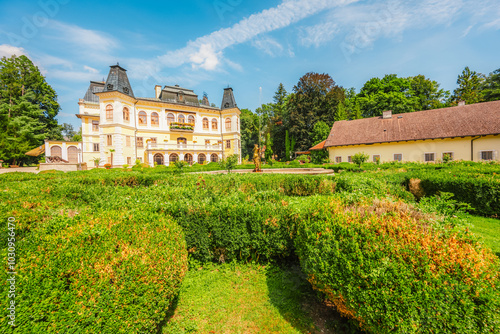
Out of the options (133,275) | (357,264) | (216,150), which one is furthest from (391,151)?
(133,275)

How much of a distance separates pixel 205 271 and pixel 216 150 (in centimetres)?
3173

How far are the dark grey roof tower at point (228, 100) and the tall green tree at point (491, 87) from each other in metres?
41.8

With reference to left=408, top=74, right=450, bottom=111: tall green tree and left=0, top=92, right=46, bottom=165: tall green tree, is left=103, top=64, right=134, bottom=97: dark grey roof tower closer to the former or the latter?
left=0, top=92, right=46, bottom=165: tall green tree

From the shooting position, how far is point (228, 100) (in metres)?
36.3

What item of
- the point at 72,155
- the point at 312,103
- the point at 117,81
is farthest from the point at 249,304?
Answer: the point at 72,155

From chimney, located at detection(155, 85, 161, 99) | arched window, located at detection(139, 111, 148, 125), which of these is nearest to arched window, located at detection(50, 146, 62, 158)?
arched window, located at detection(139, 111, 148, 125)

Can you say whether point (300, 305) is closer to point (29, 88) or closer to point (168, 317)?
point (168, 317)

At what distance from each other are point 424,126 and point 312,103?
53.0ft

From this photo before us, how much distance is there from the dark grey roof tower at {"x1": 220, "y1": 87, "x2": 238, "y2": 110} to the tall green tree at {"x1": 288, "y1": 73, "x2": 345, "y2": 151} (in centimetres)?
1072

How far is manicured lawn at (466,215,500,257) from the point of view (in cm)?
477

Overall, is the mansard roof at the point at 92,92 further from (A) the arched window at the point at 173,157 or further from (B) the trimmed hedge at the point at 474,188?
(B) the trimmed hedge at the point at 474,188

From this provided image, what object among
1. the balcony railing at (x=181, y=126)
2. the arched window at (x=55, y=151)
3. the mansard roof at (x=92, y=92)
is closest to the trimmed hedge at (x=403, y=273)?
the balcony railing at (x=181, y=126)

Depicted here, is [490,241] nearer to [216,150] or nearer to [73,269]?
[73,269]

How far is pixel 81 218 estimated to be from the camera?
2.99 meters
